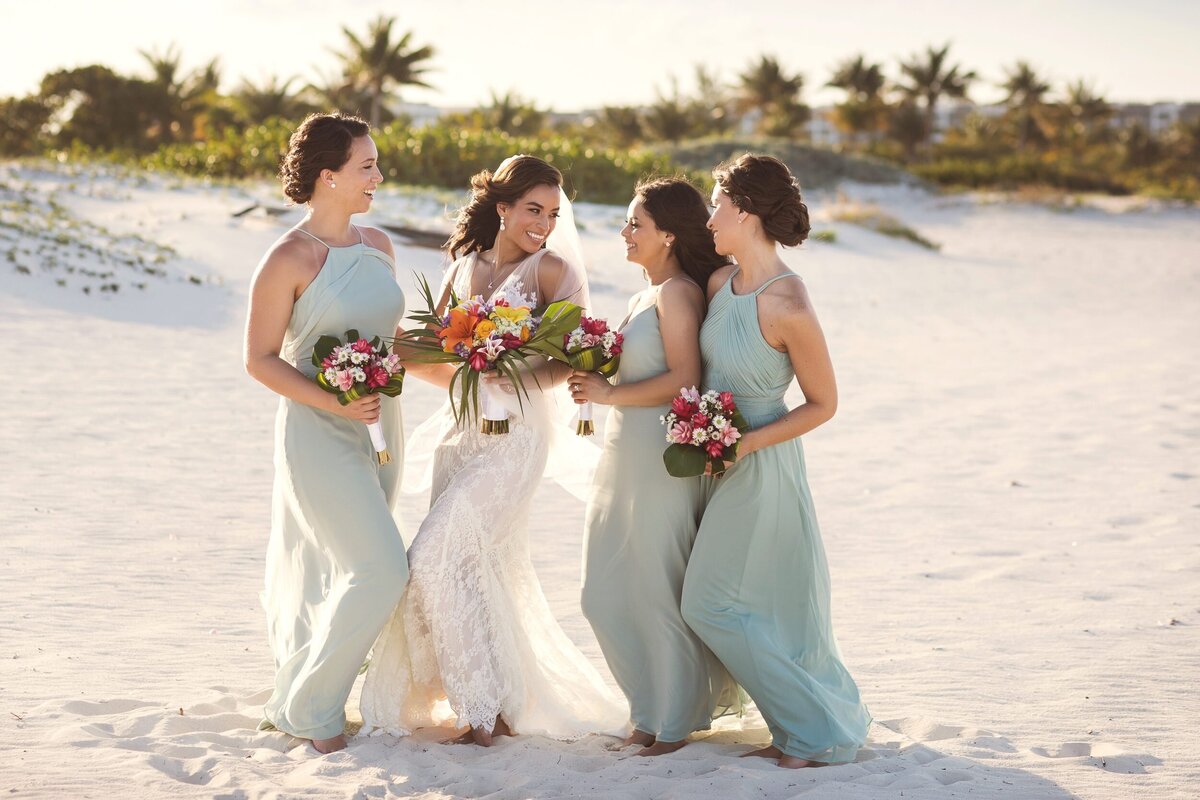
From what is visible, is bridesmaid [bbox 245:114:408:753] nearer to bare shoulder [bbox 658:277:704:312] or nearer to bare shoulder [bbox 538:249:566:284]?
bare shoulder [bbox 538:249:566:284]

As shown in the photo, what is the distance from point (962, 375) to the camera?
56.5 feet

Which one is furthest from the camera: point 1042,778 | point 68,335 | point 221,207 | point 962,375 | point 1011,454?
point 221,207

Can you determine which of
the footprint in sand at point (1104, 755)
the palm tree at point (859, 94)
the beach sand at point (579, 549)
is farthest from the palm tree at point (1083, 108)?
the footprint in sand at point (1104, 755)

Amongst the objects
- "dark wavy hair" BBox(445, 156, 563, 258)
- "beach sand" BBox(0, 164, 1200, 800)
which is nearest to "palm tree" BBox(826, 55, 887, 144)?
"beach sand" BBox(0, 164, 1200, 800)

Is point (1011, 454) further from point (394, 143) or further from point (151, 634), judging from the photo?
point (394, 143)

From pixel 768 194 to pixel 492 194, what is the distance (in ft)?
4.18

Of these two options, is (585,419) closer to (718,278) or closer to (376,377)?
(718,278)

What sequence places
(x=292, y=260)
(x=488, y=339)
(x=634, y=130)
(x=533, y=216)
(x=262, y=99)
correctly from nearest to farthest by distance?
(x=488, y=339) → (x=292, y=260) → (x=533, y=216) → (x=262, y=99) → (x=634, y=130)

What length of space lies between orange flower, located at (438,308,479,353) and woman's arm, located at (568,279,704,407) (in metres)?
0.48

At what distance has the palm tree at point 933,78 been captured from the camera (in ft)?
188

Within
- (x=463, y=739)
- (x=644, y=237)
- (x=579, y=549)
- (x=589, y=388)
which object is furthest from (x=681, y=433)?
(x=579, y=549)

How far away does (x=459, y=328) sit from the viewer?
5.25 m

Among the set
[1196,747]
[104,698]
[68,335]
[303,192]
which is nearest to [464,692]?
[104,698]

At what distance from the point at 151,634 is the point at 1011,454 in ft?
27.6
